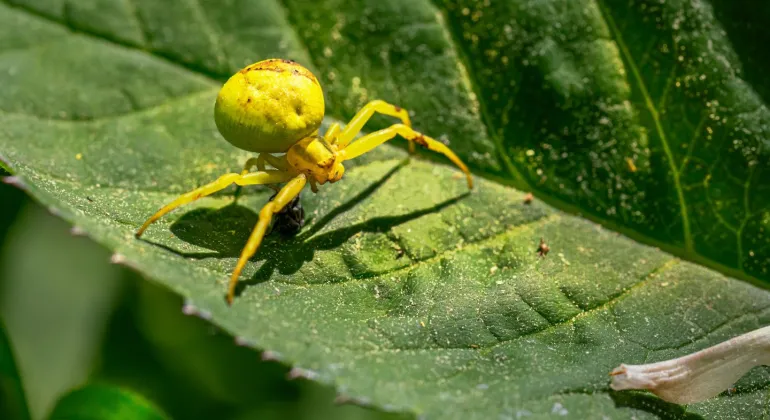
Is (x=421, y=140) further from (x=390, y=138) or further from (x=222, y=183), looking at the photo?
(x=222, y=183)

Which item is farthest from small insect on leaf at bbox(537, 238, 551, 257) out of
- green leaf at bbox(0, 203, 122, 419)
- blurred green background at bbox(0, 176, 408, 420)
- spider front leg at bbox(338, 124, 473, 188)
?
green leaf at bbox(0, 203, 122, 419)

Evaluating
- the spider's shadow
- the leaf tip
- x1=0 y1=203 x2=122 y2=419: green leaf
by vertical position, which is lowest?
x1=0 y1=203 x2=122 y2=419: green leaf

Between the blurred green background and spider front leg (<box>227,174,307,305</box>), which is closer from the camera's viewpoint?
spider front leg (<box>227,174,307,305</box>)

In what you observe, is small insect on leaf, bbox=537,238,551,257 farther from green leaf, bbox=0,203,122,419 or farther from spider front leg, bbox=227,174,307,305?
green leaf, bbox=0,203,122,419

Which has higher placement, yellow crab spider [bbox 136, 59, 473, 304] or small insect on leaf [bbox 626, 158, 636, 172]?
small insect on leaf [bbox 626, 158, 636, 172]

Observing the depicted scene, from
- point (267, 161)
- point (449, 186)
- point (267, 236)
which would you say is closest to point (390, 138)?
point (449, 186)

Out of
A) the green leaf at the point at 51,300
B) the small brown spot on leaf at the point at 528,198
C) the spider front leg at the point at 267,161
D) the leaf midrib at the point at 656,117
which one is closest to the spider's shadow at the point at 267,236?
the spider front leg at the point at 267,161

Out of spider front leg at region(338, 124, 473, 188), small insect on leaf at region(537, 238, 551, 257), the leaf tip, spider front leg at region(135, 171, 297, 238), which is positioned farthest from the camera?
spider front leg at region(338, 124, 473, 188)
